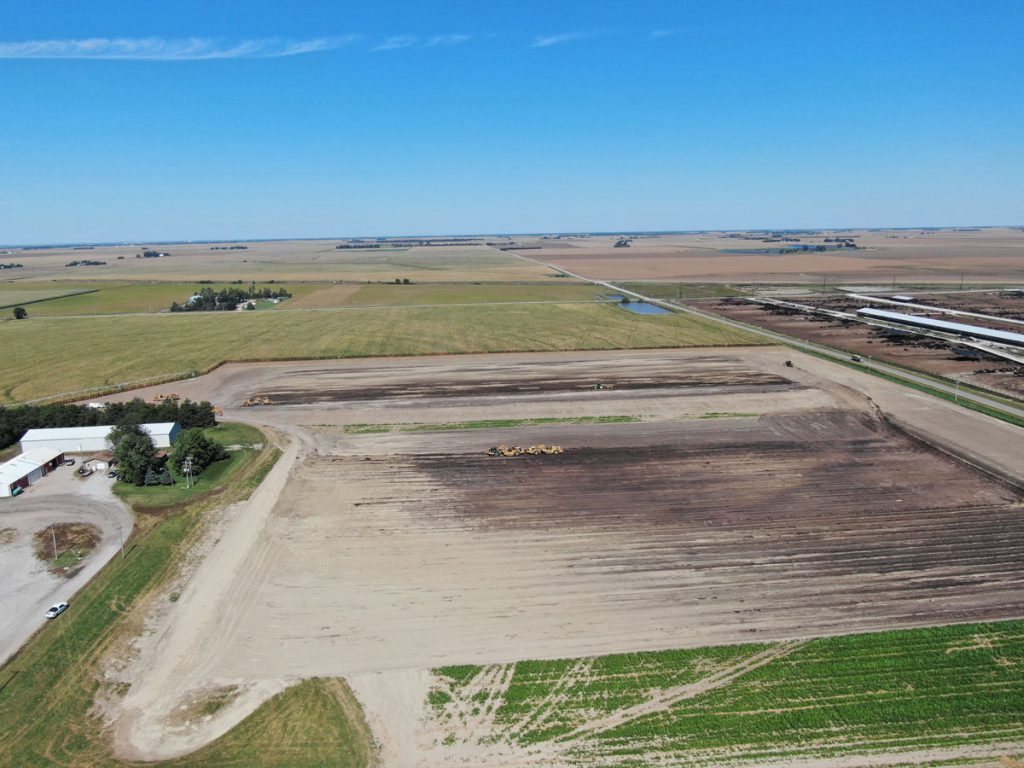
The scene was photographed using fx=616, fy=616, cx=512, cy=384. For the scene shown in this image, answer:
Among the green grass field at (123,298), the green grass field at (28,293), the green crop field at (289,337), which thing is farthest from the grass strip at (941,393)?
the green grass field at (28,293)

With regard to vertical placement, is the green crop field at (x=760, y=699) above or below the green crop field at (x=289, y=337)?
below

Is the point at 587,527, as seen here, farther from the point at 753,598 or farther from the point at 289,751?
the point at 289,751

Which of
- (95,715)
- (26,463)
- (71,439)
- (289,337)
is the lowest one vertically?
(95,715)

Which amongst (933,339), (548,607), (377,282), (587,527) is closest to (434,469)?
(587,527)

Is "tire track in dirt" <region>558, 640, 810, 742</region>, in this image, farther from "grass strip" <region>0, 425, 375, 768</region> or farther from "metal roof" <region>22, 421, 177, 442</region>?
"metal roof" <region>22, 421, 177, 442</region>

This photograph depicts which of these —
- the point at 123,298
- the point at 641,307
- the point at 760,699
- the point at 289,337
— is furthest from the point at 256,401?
the point at 123,298

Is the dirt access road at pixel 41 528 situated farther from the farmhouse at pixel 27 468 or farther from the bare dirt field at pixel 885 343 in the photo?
the bare dirt field at pixel 885 343

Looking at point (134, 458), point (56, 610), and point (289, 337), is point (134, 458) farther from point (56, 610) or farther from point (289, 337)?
point (289, 337)
